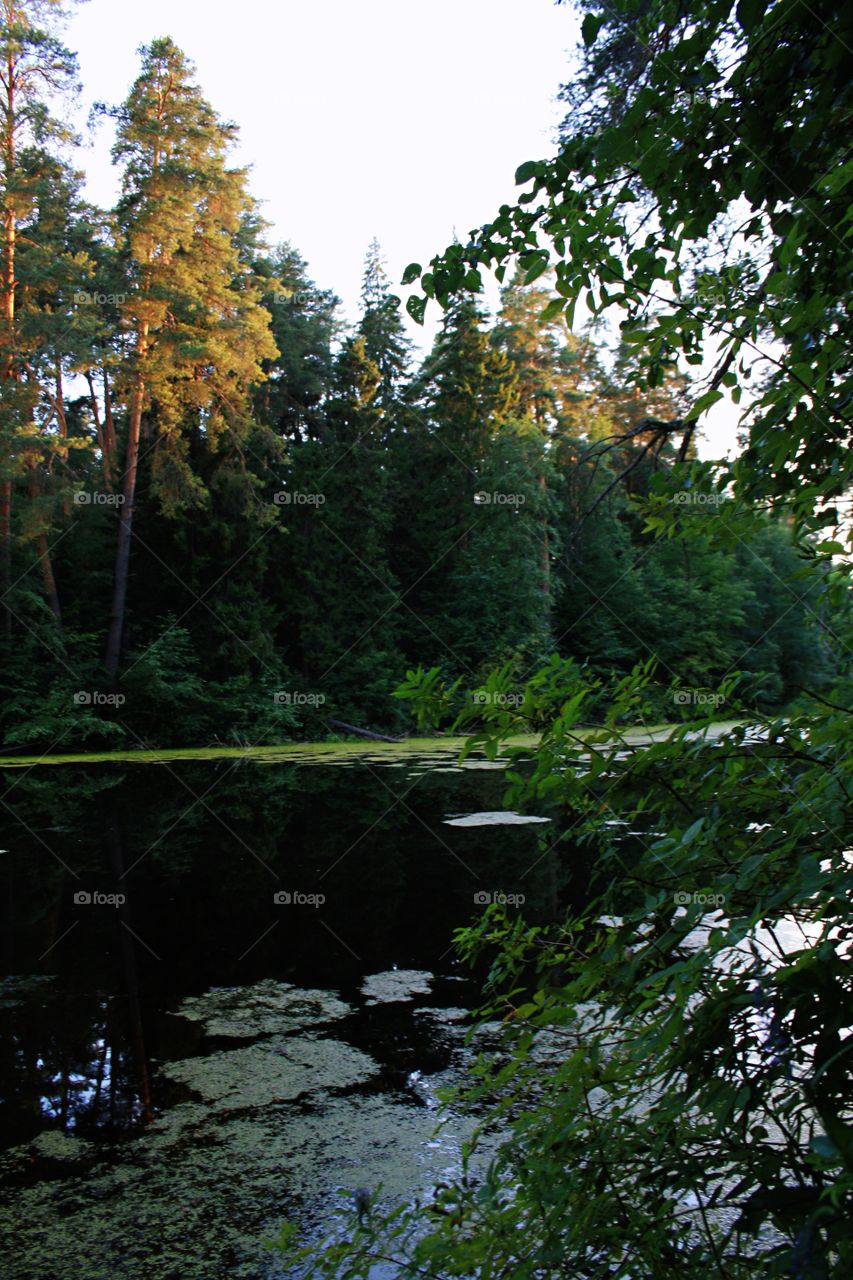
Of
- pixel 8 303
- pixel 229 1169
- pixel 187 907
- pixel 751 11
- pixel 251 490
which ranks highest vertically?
pixel 8 303

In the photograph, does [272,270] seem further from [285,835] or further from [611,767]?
[611,767]

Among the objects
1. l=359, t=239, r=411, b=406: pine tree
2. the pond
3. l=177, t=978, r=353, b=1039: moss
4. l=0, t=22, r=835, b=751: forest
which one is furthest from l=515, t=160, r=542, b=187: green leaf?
l=359, t=239, r=411, b=406: pine tree

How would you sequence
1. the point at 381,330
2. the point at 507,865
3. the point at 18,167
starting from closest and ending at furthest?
the point at 507,865, the point at 18,167, the point at 381,330

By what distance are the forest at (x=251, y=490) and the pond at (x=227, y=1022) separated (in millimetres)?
6812

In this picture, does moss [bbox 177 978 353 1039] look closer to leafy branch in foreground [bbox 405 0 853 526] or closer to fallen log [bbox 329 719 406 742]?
leafy branch in foreground [bbox 405 0 853 526]

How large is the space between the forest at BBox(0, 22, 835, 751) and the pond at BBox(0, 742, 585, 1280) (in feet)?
22.4

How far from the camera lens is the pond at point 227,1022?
2926 mm

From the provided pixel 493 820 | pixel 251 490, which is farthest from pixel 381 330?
pixel 493 820

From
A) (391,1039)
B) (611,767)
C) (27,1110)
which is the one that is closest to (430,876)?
(391,1039)

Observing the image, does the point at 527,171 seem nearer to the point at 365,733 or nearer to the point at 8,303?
the point at 8,303

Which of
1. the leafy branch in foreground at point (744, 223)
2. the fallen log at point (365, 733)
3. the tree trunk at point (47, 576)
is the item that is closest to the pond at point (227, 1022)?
the leafy branch in foreground at point (744, 223)

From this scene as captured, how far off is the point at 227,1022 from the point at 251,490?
64.6ft

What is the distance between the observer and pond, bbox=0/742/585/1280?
115 inches

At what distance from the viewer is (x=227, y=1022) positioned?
4.59m
